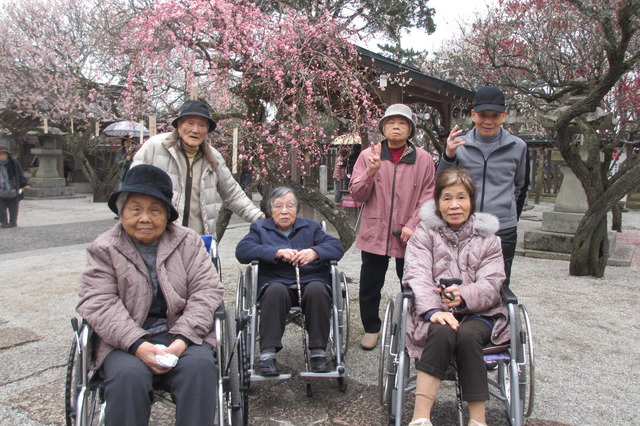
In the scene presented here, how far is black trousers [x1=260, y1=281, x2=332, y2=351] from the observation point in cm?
274

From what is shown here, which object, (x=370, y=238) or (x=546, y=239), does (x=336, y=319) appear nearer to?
(x=370, y=238)

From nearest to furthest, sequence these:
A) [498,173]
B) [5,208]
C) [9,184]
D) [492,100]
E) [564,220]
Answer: [492,100]
[498,173]
[564,220]
[9,184]
[5,208]

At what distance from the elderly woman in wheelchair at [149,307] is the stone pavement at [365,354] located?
2.30 ft

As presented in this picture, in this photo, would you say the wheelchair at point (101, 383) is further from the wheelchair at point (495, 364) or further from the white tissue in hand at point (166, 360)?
the wheelchair at point (495, 364)

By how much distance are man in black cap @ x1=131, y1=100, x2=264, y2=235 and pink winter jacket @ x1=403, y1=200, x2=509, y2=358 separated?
1.15m

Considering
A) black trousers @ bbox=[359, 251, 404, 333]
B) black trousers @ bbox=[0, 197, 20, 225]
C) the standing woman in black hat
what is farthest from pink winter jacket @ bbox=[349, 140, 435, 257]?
black trousers @ bbox=[0, 197, 20, 225]

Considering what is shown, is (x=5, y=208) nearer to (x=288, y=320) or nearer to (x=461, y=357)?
(x=288, y=320)

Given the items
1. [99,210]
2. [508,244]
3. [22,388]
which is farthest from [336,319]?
[99,210]

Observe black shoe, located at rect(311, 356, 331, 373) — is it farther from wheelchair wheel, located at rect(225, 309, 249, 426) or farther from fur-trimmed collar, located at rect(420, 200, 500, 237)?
fur-trimmed collar, located at rect(420, 200, 500, 237)

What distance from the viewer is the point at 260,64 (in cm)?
512

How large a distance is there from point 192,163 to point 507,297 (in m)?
2.01

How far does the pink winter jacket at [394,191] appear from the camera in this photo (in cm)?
331

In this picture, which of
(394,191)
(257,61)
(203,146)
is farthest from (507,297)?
(257,61)

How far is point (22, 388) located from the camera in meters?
2.98
